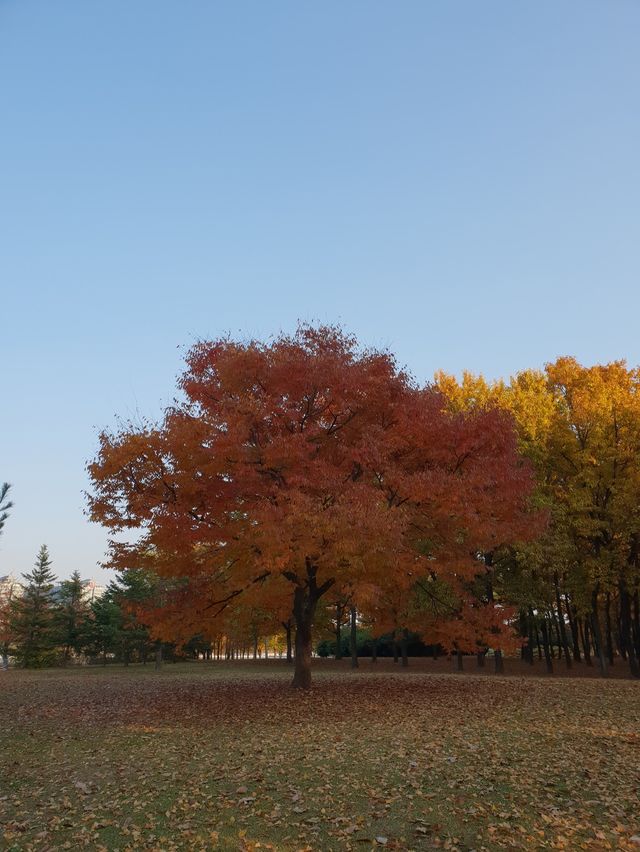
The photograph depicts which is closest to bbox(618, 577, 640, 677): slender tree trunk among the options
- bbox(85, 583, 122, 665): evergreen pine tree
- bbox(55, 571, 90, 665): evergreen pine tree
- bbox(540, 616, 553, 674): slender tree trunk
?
bbox(540, 616, 553, 674): slender tree trunk

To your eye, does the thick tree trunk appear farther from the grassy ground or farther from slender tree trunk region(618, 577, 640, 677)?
slender tree trunk region(618, 577, 640, 677)

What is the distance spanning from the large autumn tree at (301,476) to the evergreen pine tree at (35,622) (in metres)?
36.8

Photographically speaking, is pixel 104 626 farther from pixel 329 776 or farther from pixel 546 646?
pixel 329 776

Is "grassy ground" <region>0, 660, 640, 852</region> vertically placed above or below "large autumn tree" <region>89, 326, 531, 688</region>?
below

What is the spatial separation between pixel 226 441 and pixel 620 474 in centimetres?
2125

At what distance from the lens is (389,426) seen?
18156 millimetres

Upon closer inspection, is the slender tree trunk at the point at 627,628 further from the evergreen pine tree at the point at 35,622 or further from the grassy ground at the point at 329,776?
the evergreen pine tree at the point at 35,622

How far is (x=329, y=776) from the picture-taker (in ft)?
29.9

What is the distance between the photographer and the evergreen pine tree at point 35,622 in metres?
49.0

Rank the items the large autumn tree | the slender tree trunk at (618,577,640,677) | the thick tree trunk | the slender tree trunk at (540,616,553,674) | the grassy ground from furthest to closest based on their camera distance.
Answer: the slender tree trunk at (540,616,553,674) < the slender tree trunk at (618,577,640,677) < the thick tree trunk < the large autumn tree < the grassy ground

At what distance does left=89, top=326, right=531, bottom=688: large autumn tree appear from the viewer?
1627cm

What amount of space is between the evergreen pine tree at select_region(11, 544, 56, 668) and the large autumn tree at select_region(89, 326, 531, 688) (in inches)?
1449

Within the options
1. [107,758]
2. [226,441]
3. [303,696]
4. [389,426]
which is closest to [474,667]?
[303,696]

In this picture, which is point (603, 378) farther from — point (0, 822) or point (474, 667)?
point (0, 822)
